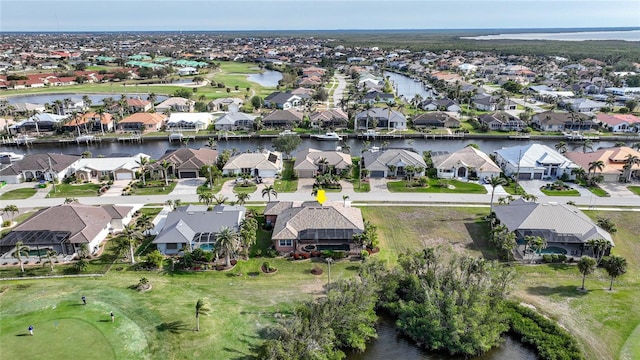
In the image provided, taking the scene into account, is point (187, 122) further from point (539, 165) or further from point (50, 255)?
point (539, 165)

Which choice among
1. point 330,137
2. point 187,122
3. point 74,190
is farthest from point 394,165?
point 187,122

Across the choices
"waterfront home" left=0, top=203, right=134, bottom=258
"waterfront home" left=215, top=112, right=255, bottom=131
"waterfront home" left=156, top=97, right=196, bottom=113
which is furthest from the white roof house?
"waterfront home" left=0, top=203, right=134, bottom=258

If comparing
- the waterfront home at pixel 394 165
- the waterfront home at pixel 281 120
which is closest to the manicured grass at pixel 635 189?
the waterfront home at pixel 394 165

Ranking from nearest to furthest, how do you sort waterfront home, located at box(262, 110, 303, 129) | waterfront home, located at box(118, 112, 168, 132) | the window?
the window → waterfront home, located at box(118, 112, 168, 132) → waterfront home, located at box(262, 110, 303, 129)

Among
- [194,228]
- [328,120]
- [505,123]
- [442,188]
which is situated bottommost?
[442,188]

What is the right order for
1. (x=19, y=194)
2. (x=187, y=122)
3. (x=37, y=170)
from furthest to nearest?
(x=187, y=122) < (x=37, y=170) < (x=19, y=194)

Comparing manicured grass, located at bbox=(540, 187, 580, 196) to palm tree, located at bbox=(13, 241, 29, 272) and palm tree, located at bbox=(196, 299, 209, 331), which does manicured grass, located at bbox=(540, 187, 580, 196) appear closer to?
palm tree, located at bbox=(196, 299, 209, 331)

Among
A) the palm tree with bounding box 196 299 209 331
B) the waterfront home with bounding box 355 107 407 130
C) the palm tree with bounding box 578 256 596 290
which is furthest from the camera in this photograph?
the waterfront home with bounding box 355 107 407 130

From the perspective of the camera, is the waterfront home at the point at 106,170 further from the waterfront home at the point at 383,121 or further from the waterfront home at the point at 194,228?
the waterfront home at the point at 383,121

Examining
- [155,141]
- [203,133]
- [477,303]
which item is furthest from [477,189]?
[155,141]
